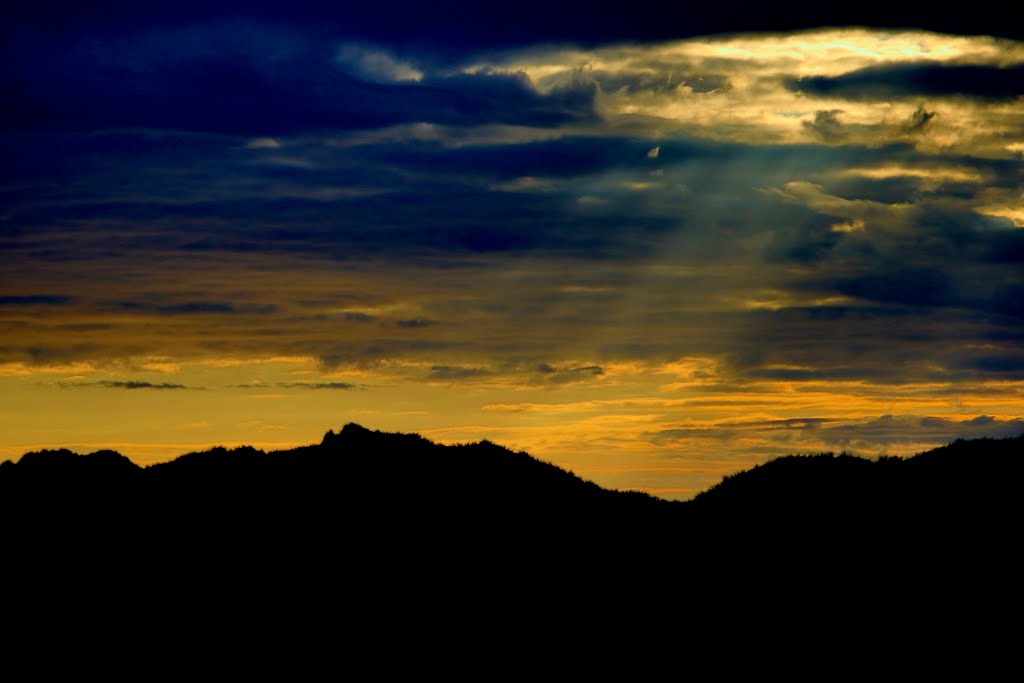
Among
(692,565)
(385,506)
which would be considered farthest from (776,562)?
(385,506)

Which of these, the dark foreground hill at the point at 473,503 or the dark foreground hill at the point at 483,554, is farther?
the dark foreground hill at the point at 473,503

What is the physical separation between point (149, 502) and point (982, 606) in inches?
2567

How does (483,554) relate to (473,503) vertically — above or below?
below

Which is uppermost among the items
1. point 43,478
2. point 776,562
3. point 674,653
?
point 43,478

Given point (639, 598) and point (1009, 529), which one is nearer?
point (1009, 529)

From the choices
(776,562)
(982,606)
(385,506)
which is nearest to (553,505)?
(385,506)

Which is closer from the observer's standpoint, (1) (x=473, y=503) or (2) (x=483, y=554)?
(2) (x=483, y=554)

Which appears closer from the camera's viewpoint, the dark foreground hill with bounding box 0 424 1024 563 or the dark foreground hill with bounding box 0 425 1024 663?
the dark foreground hill with bounding box 0 425 1024 663

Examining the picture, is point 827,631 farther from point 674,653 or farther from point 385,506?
point 385,506

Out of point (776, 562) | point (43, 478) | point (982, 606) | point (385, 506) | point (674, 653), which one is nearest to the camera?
point (982, 606)

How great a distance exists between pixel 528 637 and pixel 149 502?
36841 mm

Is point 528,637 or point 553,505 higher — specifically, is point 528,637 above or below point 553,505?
below

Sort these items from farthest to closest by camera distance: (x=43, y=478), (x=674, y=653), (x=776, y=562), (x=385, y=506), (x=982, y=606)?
(x=43, y=478) < (x=385, y=506) < (x=776, y=562) < (x=674, y=653) < (x=982, y=606)

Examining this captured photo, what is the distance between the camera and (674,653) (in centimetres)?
8300
